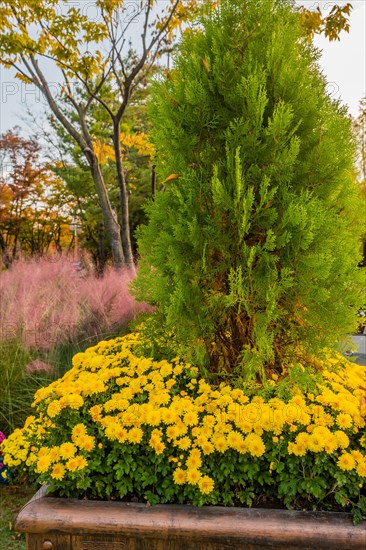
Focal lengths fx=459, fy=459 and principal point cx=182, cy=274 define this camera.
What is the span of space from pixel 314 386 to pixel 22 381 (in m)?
2.60

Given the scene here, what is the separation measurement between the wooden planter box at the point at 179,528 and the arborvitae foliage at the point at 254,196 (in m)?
0.73

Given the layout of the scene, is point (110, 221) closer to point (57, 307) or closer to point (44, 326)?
point (57, 307)

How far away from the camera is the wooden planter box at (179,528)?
6.04 feet

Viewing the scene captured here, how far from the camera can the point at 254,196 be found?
244 centimetres

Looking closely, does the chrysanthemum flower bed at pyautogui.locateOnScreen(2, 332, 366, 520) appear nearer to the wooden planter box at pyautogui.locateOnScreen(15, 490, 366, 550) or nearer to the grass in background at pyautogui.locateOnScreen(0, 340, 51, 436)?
the wooden planter box at pyautogui.locateOnScreen(15, 490, 366, 550)

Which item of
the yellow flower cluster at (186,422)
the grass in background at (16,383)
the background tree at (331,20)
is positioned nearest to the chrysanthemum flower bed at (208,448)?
the yellow flower cluster at (186,422)

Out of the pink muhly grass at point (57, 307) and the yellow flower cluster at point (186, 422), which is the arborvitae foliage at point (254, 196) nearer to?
the yellow flower cluster at point (186, 422)

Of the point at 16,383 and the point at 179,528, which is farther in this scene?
the point at 16,383

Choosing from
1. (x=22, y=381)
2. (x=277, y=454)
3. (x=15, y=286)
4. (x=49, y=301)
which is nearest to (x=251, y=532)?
(x=277, y=454)

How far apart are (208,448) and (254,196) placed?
50.4 inches

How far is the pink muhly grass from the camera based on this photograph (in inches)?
175

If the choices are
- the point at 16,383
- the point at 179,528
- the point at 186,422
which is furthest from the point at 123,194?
the point at 179,528

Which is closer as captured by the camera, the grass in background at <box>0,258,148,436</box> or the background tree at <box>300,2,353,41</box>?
the grass in background at <box>0,258,148,436</box>

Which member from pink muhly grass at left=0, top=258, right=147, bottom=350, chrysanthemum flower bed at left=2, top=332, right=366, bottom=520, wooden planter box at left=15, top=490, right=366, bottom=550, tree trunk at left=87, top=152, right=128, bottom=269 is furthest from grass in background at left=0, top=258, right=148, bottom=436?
tree trunk at left=87, top=152, right=128, bottom=269
